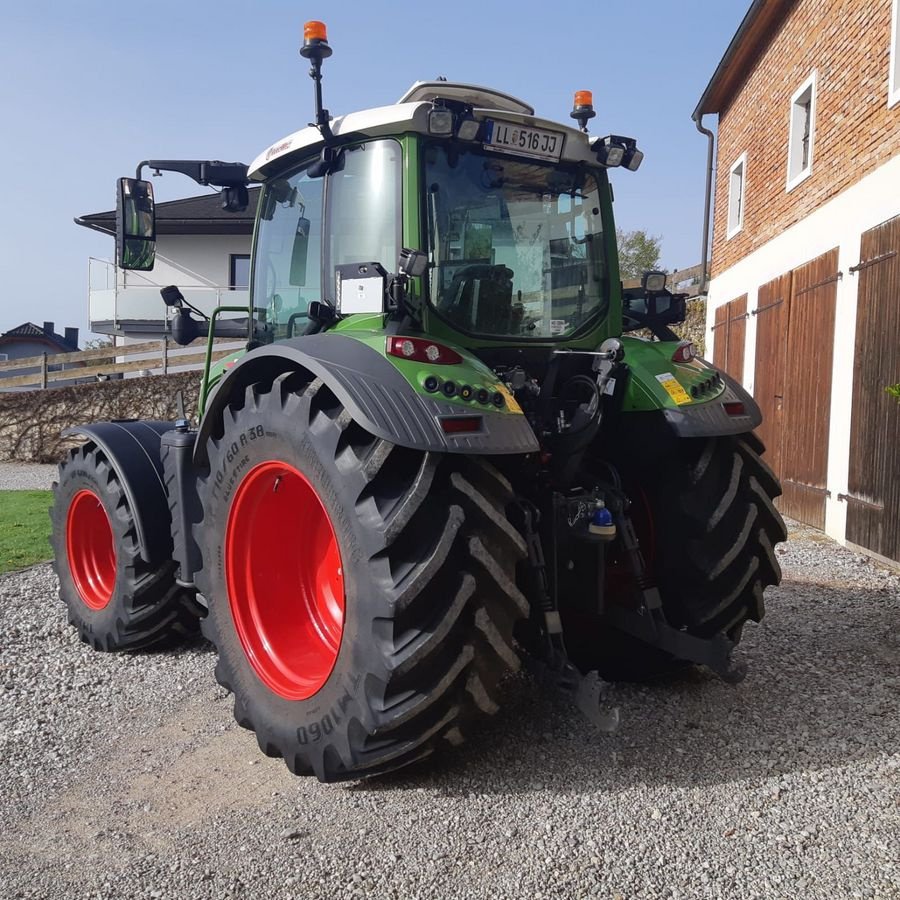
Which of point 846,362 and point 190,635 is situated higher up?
point 846,362

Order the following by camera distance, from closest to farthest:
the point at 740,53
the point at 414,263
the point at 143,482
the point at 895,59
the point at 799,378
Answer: the point at 414,263 → the point at 143,482 → the point at 895,59 → the point at 799,378 → the point at 740,53

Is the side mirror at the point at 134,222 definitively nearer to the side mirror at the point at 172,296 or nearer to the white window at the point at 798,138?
the side mirror at the point at 172,296

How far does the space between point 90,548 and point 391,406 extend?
309 centimetres

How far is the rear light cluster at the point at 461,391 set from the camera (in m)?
2.82

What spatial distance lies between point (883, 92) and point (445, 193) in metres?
5.54

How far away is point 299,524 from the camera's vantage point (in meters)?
3.56

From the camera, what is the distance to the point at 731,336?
38.0 ft

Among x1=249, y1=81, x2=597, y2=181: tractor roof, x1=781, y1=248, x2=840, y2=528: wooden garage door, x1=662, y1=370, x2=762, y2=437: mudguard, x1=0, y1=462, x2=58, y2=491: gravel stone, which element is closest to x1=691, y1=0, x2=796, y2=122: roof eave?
x1=781, y1=248, x2=840, y2=528: wooden garage door

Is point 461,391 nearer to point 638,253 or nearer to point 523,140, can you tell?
point 523,140

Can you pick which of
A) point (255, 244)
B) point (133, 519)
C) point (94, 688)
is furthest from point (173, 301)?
point (94, 688)

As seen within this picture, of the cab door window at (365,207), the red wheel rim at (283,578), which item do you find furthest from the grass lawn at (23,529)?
the cab door window at (365,207)

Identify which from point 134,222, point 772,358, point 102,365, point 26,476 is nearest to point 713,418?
point 134,222

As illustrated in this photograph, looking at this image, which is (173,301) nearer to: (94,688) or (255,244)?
(255,244)

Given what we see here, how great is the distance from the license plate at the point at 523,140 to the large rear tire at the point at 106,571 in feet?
8.06
